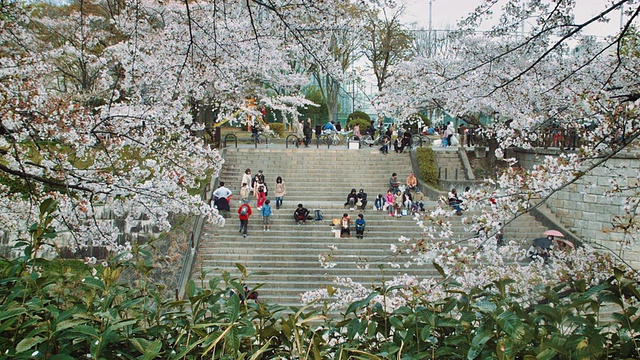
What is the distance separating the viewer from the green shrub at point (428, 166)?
1834 centimetres

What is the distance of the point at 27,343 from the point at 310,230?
12.6 metres

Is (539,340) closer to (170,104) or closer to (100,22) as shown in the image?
(170,104)

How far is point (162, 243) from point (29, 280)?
34.3 feet

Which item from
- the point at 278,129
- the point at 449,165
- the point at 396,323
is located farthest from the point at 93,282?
the point at 278,129

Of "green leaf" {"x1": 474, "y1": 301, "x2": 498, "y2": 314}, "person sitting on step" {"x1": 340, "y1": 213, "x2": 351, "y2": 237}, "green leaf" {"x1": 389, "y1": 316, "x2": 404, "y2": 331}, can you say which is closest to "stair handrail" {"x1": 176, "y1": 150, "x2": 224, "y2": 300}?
"person sitting on step" {"x1": 340, "y1": 213, "x2": 351, "y2": 237}

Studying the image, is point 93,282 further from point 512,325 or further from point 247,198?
point 247,198

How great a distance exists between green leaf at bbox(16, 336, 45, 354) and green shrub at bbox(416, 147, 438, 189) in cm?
1690

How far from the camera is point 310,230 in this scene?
14547 millimetres

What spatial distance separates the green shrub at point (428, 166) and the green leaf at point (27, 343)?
55.4ft

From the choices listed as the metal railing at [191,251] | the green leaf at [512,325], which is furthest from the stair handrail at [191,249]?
the green leaf at [512,325]

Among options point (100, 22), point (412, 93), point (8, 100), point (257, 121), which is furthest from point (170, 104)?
point (100, 22)

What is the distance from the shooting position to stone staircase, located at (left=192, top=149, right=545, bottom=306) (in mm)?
12680

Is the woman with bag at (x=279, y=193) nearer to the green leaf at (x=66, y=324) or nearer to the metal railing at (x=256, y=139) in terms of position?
the metal railing at (x=256, y=139)

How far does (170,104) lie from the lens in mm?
9047
